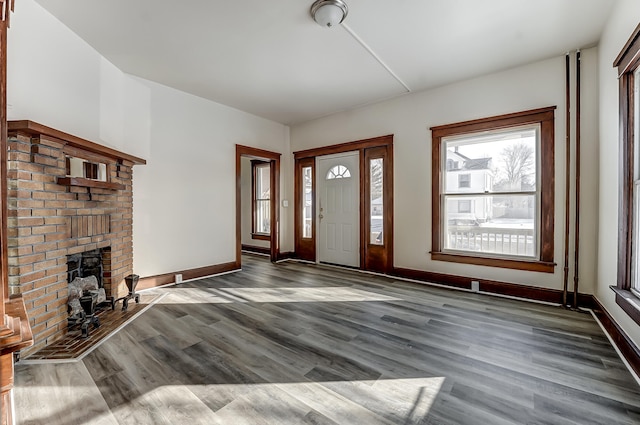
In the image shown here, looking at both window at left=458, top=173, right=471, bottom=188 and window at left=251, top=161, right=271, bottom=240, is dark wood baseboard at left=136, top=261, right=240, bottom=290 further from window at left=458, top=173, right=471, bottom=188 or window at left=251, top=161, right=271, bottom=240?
window at left=458, top=173, right=471, bottom=188

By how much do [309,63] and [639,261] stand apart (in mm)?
3519

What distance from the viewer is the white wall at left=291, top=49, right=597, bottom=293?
3125 millimetres

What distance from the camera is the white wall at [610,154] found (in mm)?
2287

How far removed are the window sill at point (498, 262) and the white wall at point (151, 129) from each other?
340cm

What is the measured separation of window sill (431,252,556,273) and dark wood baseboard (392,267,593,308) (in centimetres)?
21

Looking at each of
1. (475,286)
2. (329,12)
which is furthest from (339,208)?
(329,12)

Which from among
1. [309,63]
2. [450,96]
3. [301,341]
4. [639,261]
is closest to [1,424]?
[301,341]

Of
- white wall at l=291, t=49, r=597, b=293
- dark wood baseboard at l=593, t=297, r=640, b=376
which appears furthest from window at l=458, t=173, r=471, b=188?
dark wood baseboard at l=593, t=297, r=640, b=376

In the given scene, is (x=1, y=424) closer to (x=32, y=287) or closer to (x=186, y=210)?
(x=32, y=287)

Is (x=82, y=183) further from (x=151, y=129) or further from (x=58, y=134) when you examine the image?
(x=151, y=129)

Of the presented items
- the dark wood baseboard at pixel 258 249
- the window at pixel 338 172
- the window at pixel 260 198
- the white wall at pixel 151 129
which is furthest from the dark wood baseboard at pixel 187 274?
the window at pixel 338 172

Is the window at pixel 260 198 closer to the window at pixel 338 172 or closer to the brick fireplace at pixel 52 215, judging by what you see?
the window at pixel 338 172

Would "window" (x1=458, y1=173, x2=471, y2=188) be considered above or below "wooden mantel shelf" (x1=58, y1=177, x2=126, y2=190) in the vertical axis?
above

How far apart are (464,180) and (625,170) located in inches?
69.3
